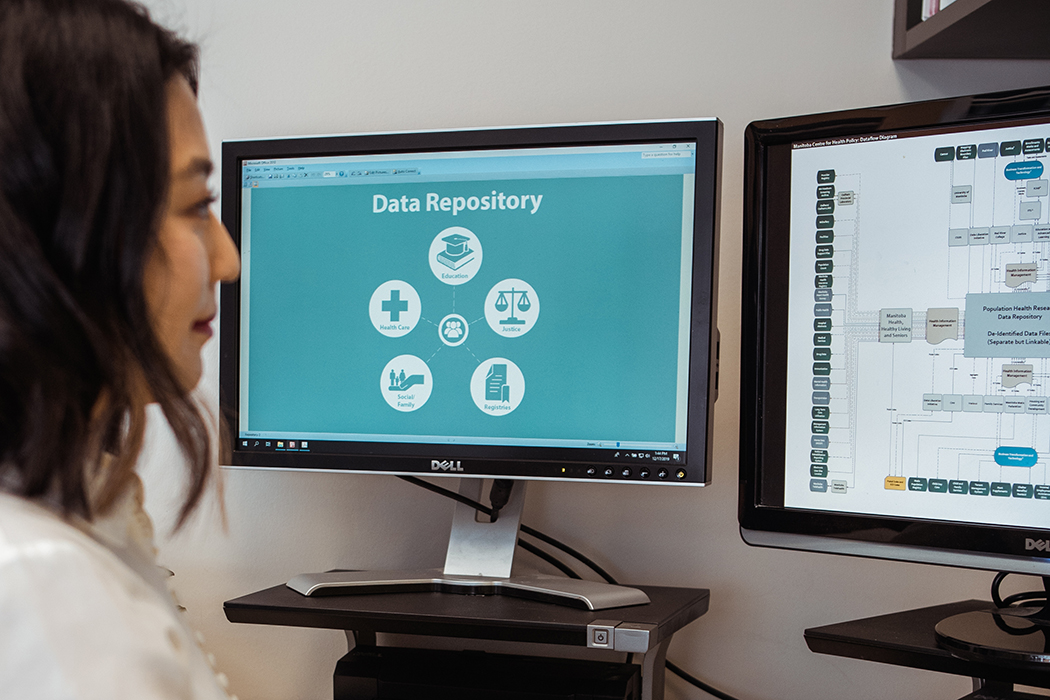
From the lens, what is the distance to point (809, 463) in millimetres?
732

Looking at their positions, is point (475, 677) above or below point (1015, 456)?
below

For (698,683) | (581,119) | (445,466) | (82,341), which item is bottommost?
(698,683)

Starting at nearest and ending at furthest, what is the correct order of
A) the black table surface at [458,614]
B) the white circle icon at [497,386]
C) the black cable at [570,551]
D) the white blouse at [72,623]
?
the white blouse at [72,623] < the black table surface at [458,614] < the white circle icon at [497,386] < the black cable at [570,551]

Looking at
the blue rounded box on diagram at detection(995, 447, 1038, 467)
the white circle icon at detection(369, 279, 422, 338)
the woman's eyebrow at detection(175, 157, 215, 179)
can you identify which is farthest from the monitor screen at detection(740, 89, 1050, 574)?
the woman's eyebrow at detection(175, 157, 215, 179)

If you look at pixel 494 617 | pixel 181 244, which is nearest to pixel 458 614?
pixel 494 617

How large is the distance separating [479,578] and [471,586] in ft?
0.06

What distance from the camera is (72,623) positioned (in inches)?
13.1

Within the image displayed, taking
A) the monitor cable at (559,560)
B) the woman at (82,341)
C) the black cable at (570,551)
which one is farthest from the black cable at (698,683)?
the woman at (82,341)

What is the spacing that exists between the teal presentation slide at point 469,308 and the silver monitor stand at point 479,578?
4.0 inches

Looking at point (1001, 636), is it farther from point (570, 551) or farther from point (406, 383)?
point (406, 383)

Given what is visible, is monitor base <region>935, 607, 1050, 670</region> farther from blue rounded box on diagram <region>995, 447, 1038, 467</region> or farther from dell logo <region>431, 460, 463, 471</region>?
dell logo <region>431, 460, 463, 471</region>

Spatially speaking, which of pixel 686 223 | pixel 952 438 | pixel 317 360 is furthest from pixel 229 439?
pixel 952 438

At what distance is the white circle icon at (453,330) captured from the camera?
33.5 inches

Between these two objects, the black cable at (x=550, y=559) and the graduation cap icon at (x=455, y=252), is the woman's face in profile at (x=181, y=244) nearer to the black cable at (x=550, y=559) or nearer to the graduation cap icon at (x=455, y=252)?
the graduation cap icon at (x=455, y=252)
